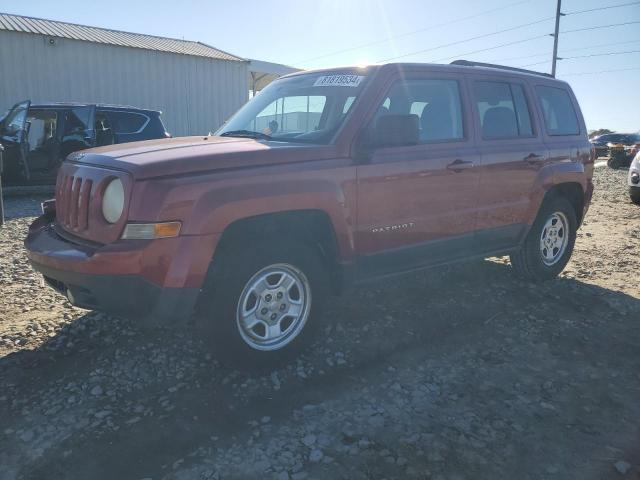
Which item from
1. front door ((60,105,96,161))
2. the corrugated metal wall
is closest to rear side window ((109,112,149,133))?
front door ((60,105,96,161))

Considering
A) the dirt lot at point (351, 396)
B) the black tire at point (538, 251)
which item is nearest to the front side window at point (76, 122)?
the dirt lot at point (351, 396)

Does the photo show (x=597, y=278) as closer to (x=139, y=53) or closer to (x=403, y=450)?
(x=403, y=450)

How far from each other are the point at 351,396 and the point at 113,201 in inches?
69.5

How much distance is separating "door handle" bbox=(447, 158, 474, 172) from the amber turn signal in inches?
86.9

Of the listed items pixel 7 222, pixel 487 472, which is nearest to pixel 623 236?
pixel 487 472

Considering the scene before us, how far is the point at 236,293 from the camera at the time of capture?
3004mm

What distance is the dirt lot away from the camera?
2.43 metres

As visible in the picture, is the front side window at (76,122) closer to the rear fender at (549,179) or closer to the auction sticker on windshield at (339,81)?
the auction sticker on windshield at (339,81)

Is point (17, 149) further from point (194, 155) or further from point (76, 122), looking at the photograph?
point (194, 155)

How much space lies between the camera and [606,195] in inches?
472

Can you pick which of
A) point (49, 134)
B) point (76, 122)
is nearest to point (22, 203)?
point (49, 134)

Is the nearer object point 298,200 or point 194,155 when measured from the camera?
point 194,155

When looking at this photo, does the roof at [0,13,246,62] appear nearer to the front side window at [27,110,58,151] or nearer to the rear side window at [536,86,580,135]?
the front side window at [27,110,58,151]

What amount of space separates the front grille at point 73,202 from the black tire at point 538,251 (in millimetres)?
3949
